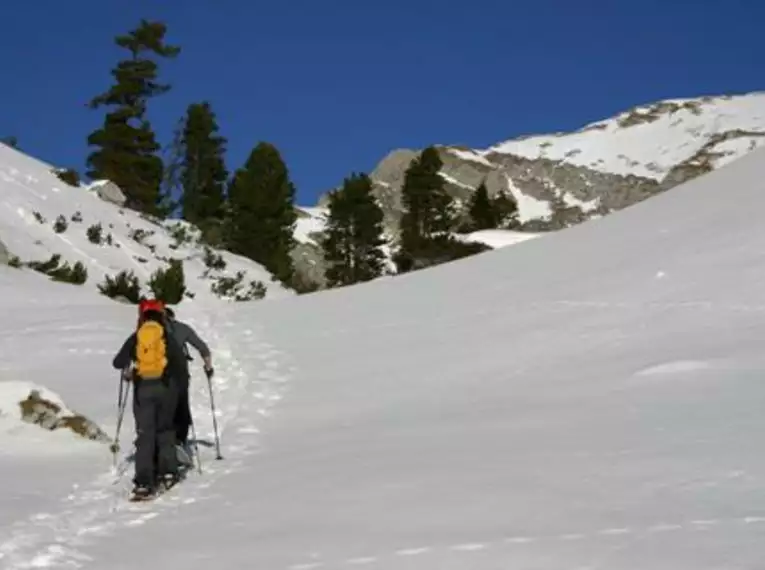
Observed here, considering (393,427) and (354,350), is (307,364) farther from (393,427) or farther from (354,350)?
(393,427)

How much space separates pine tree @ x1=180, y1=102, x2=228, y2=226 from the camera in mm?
54969

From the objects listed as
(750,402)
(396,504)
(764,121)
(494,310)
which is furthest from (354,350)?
(764,121)

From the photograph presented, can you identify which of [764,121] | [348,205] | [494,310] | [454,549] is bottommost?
[454,549]

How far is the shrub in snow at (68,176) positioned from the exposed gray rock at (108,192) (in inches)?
42.0

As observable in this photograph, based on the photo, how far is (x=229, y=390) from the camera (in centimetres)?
1318

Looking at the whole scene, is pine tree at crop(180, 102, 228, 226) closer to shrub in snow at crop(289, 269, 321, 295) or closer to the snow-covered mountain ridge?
shrub in snow at crop(289, 269, 321, 295)

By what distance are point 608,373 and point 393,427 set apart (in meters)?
2.95

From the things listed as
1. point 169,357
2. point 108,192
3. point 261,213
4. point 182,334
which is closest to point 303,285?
point 261,213

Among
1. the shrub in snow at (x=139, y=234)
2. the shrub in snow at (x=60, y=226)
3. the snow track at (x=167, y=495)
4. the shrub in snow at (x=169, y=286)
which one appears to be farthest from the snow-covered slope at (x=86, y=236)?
the snow track at (x=167, y=495)

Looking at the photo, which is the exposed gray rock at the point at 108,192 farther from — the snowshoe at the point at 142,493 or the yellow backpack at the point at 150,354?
the snowshoe at the point at 142,493

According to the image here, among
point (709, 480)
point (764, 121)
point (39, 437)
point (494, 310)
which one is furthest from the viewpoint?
point (764, 121)

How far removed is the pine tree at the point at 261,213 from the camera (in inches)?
1932

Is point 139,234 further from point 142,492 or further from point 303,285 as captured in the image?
point 142,492

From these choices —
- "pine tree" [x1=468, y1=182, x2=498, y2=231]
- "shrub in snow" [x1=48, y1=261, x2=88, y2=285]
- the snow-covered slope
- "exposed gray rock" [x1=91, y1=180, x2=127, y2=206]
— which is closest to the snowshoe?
"shrub in snow" [x1=48, y1=261, x2=88, y2=285]
